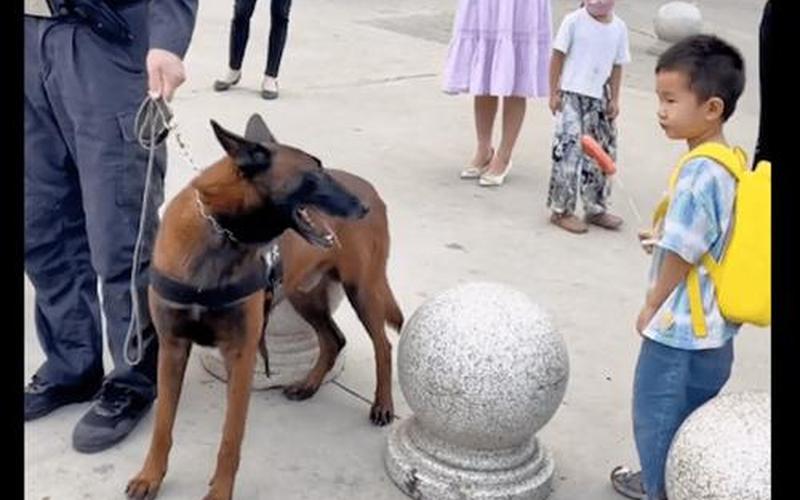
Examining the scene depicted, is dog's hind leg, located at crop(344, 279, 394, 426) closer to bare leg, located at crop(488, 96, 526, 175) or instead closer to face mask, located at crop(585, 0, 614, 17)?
face mask, located at crop(585, 0, 614, 17)

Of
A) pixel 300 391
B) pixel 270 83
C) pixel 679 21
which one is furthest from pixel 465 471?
pixel 679 21

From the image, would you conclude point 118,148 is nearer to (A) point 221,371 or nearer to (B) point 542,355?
(A) point 221,371

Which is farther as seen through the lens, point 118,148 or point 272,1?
point 272,1

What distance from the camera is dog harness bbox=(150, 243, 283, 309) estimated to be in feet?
11.0

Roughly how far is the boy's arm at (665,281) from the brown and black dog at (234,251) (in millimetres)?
866

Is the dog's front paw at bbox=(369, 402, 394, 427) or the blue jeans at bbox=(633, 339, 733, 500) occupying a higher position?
the blue jeans at bbox=(633, 339, 733, 500)

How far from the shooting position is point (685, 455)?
312cm

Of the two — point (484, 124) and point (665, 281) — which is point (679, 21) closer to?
point (484, 124)

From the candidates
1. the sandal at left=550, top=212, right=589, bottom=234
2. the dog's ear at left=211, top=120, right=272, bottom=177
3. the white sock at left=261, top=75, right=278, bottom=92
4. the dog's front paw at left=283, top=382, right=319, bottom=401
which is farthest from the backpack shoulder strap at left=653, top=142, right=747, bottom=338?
the white sock at left=261, top=75, right=278, bottom=92

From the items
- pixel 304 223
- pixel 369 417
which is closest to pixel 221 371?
pixel 369 417

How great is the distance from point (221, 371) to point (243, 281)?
45.2 inches

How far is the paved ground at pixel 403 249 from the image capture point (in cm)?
390

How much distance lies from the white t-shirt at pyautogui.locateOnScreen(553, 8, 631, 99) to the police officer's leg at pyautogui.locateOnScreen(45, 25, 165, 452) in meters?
2.77
